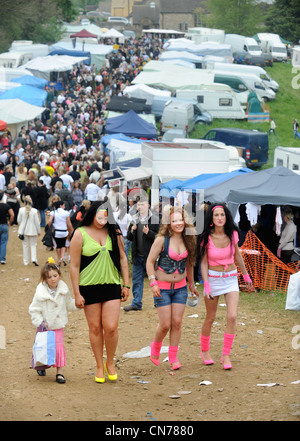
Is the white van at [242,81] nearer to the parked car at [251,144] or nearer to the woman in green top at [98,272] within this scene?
the parked car at [251,144]

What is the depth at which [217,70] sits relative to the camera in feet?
157

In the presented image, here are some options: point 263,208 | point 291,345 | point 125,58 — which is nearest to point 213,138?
point 263,208

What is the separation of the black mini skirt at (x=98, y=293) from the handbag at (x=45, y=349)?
637mm

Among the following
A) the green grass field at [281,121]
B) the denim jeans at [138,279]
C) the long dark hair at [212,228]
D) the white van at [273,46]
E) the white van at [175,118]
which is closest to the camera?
the long dark hair at [212,228]

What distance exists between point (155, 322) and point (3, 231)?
18.5 feet

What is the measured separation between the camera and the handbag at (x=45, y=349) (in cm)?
761

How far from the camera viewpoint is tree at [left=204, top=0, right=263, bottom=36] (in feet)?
311

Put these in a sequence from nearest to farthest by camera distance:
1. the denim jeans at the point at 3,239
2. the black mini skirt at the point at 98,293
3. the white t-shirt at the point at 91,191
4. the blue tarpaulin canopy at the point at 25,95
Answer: the black mini skirt at the point at 98,293
the denim jeans at the point at 3,239
the white t-shirt at the point at 91,191
the blue tarpaulin canopy at the point at 25,95

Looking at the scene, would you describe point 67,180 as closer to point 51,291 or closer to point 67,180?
point 67,180

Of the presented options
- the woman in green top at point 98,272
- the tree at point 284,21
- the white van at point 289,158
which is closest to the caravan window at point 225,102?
the white van at point 289,158

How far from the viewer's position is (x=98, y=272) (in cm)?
736

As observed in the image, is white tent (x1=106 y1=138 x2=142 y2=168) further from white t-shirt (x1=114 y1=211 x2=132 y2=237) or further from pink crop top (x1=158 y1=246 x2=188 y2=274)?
pink crop top (x1=158 y1=246 x2=188 y2=274)

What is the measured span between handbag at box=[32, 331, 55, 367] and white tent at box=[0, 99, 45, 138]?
72.4ft

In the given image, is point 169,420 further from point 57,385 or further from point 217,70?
point 217,70
